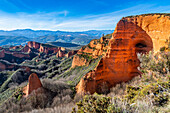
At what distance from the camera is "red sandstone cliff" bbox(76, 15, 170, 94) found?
19.7 metres

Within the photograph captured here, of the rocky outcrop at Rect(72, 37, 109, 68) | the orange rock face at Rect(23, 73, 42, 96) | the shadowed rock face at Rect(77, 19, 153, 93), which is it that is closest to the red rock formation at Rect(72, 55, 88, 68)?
the rocky outcrop at Rect(72, 37, 109, 68)

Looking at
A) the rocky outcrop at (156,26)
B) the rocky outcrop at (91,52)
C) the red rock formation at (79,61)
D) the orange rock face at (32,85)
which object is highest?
the rocky outcrop at (156,26)

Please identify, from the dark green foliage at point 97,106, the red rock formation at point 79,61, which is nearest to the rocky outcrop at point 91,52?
the red rock formation at point 79,61

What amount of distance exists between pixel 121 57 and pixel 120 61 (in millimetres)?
787

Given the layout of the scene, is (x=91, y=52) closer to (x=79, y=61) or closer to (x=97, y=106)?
(x=79, y=61)

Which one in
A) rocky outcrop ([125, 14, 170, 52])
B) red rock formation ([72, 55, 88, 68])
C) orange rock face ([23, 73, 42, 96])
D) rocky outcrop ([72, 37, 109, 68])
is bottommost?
orange rock face ([23, 73, 42, 96])

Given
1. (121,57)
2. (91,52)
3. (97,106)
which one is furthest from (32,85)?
(91,52)

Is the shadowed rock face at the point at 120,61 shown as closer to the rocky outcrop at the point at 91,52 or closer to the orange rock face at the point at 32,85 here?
the orange rock face at the point at 32,85

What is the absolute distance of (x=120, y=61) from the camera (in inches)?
800

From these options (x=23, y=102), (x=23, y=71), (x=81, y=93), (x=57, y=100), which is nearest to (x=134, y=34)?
(x=81, y=93)

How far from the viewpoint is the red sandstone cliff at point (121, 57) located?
19.7 metres

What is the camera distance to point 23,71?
54375mm

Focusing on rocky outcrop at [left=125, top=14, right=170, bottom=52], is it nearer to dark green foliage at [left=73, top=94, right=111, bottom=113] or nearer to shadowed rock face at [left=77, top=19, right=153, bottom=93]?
shadowed rock face at [left=77, top=19, right=153, bottom=93]

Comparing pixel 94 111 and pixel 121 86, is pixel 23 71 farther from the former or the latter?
pixel 94 111
